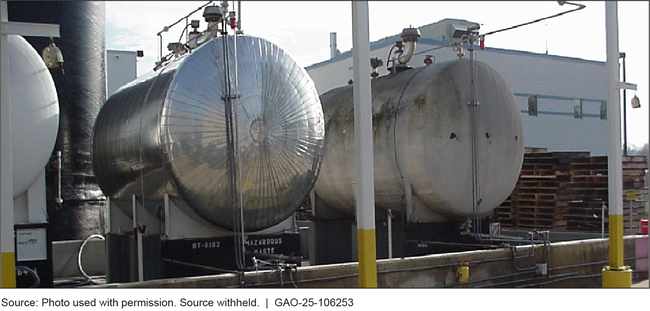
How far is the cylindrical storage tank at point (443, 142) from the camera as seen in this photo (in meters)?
9.40

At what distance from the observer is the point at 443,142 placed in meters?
9.38

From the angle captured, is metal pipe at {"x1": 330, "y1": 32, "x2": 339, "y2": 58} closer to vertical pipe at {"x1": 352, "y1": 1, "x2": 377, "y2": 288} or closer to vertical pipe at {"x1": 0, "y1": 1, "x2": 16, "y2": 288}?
vertical pipe at {"x1": 352, "y1": 1, "x2": 377, "y2": 288}

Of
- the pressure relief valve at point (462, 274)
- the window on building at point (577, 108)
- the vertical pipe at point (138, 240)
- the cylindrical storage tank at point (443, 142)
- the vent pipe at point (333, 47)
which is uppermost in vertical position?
the vent pipe at point (333, 47)

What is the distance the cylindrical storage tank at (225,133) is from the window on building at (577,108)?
18.7 metres

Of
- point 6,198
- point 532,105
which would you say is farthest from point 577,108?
point 6,198

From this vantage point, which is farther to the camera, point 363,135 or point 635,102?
point 635,102

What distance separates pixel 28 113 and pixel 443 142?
5.41m

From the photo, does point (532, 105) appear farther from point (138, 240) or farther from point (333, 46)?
point (138, 240)

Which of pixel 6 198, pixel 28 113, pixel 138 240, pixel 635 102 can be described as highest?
pixel 635 102

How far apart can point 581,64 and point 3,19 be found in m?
22.5

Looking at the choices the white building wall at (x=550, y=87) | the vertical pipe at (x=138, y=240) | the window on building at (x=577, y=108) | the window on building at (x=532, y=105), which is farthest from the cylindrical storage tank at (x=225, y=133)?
the window on building at (x=577, y=108)

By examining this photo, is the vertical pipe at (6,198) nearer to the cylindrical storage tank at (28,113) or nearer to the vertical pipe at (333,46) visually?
the cylindrical storage tank at (28,113)
